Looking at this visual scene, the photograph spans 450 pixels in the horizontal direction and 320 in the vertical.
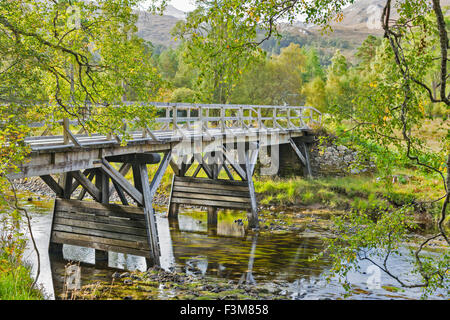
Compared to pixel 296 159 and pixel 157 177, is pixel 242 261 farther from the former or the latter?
pixel 296 159

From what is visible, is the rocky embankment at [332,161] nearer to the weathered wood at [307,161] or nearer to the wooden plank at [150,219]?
the weathered wood at [307,161]

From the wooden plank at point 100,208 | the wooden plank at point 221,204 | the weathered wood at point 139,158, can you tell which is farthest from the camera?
the wooden plank at point 221,204

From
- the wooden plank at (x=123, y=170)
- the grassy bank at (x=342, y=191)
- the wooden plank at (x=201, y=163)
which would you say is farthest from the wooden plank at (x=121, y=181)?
the grassy bank at (x=342, y=191)

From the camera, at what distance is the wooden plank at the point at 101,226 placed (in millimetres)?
10469

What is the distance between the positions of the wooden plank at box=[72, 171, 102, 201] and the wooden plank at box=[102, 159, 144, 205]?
0.50 m

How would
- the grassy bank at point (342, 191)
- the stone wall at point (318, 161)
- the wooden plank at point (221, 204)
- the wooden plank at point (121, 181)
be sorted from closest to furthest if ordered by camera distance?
1. the wooden plank at point (121, 181)
2. the wooden plank at point (221, 204)
3. the grassy bank at point (342, 191)
4. the stone wall at point (318, 161)

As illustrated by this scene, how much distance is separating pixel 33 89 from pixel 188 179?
9660 millimetres

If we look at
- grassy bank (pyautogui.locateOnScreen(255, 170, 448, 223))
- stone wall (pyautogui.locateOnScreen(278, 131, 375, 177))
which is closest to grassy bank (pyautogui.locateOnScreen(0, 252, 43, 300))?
grassy bank (pyautogui.locateOnScreen(255, 170, 448, 223))

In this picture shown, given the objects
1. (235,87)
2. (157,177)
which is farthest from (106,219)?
(235,87)

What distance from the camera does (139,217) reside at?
10484 mm

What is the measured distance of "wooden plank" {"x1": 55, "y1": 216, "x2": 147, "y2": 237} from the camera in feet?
34.3

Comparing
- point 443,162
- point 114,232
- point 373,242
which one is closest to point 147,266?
point 114,232
